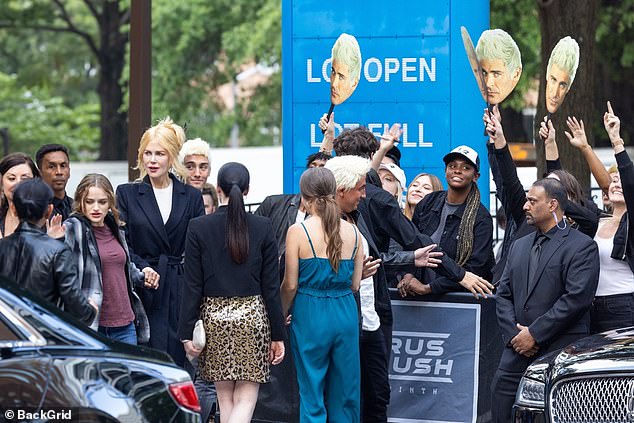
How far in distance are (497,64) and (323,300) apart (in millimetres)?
3059

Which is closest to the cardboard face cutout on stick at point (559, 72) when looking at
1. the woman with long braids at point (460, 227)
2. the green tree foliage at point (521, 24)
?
the woman with long braids at point (460, 227)

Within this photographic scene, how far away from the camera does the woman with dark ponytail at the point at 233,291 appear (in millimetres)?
7547

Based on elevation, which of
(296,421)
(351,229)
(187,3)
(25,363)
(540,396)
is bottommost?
(296,421)

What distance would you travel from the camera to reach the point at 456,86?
11812mm

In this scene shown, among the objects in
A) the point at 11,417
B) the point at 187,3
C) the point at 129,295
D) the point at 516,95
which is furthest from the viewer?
the point at 187,3

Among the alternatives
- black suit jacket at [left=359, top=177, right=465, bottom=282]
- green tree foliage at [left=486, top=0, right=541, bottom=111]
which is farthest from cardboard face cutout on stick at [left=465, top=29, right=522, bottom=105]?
green tree foliage at [left=486, top=0, right=541, bottom=111]

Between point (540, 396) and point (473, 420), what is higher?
point (540, 396)

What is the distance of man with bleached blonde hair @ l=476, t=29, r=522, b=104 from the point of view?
973 cm

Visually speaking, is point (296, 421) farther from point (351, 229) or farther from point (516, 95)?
point (516, 95)

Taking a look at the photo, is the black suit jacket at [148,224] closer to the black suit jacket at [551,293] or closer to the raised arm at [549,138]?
the black suit jacket at [551,293]

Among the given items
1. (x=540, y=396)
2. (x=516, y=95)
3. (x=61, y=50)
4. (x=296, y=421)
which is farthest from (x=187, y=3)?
(x=540, y=396)

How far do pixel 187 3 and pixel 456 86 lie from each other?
18.6m

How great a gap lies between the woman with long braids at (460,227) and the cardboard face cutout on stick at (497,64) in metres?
0.77

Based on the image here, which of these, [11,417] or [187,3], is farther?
[187,3]
